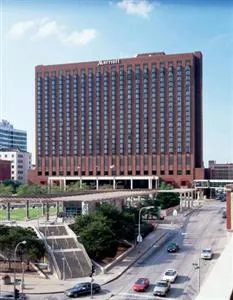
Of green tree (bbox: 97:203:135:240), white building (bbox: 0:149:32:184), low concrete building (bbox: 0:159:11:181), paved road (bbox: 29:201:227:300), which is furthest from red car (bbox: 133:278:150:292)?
white building (bbox: 0:149:32:184)

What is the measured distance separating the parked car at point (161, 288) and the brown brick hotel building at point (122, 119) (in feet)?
76.0

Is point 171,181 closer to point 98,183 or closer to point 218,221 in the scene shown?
point 98,183

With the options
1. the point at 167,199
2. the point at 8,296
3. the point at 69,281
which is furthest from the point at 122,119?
the point at 8,296

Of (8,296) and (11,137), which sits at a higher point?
(11,137)

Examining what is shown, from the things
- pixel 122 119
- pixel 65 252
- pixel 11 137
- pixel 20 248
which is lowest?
pixel 65 252

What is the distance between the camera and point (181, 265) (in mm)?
10039

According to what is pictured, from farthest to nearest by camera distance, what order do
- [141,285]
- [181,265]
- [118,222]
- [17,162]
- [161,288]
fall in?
1. [17,162]
2. [118,222]
3. [181,265]
4. [141,285]
5. [161,288]

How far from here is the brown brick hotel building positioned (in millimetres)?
31219

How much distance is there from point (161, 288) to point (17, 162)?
104 ft

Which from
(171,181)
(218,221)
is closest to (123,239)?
(218,221)

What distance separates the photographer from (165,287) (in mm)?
7875

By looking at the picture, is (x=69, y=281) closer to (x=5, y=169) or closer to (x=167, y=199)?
(x=167, y=199)

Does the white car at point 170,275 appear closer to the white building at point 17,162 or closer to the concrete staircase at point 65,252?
the concrete staircase at point 65,252

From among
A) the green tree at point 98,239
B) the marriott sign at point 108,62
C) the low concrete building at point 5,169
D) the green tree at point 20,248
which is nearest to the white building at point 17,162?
the low concrete building at point 5,169
